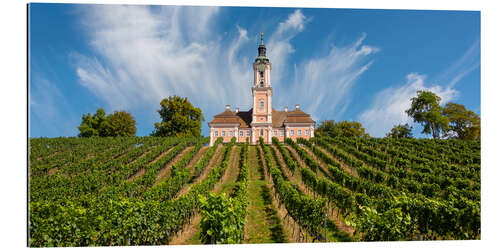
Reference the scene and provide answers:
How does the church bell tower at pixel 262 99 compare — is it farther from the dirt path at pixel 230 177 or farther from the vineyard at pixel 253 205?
the vineyard at pixel 253 205

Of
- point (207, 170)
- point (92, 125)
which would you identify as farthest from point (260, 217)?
point (92, 125)

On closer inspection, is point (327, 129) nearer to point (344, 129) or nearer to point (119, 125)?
point (344, 129)

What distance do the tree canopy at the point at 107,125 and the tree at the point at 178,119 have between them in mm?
4353

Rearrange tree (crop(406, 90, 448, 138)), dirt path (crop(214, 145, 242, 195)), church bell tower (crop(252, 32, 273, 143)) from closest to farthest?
1. dirt path (crop(214, 145, 242, 195))
2. tree (crop(406, 90, 448, 138))
3. church bell tower (crop(252, 32, 273, 143))

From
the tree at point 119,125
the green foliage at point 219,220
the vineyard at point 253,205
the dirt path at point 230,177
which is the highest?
the tree at point 119,125

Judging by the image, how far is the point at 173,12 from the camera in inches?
260

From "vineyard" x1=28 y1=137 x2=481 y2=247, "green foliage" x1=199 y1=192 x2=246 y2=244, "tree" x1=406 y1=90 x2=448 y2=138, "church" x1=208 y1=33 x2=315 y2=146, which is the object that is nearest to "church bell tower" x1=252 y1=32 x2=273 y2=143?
"church" x1=208 y1=33 x2=315 y2=146

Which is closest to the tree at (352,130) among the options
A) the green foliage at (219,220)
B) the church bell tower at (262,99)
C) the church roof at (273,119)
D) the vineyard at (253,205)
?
the church roof at (273,119)

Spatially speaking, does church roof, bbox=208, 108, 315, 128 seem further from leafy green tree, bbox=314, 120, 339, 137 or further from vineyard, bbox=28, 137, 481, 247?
vineyard, bbox=28, 137, 481, 247

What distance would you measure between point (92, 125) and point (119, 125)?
196 inches

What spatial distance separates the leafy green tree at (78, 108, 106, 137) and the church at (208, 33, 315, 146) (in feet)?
57.1

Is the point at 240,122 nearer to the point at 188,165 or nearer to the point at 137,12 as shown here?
the point at 188,165

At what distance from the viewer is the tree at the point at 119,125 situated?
33.9m

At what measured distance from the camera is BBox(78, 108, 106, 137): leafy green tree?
111ft
